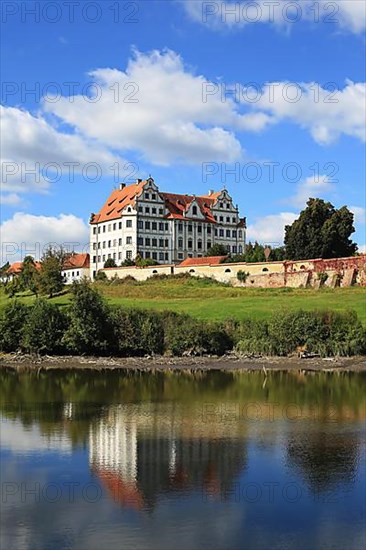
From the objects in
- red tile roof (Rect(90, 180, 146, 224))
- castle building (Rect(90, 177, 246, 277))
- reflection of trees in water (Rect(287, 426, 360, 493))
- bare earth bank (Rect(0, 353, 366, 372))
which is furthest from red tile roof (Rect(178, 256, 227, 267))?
reflection of trees in water (Rect(287, 426, 360, 493))

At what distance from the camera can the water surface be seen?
14586mm

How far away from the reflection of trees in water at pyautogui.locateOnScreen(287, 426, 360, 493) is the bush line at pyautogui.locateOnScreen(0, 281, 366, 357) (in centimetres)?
2514

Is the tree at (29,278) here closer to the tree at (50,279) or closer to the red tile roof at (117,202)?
the tree at (50,279)

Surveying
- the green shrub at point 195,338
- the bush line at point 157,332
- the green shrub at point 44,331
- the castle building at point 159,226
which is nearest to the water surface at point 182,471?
the bush line at point 157,332

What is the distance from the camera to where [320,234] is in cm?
7519

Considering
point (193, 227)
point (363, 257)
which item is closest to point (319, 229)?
point (363, 257)

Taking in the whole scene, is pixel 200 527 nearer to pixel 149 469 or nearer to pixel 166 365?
pixel 149 469

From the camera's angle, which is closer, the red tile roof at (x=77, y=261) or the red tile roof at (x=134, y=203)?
the red tile roof at (x=134, y=203)

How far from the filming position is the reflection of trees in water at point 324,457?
60.5ft

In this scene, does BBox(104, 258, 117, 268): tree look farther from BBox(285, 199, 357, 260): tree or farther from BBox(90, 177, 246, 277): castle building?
BBox(285, 199, 357, 260): tree

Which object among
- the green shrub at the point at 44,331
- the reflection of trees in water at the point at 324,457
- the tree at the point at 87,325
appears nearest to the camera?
the reflection of trees in water at the point at 324,457

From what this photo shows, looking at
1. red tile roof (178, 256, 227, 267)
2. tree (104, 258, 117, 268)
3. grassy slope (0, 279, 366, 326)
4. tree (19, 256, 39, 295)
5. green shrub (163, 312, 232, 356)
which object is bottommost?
green shrub (163, 312, 232, 356)

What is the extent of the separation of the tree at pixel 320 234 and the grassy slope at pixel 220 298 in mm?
10815

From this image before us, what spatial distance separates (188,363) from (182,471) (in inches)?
1140
